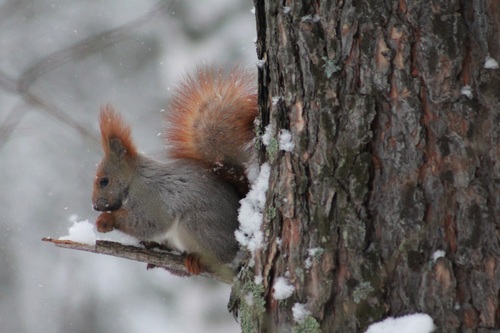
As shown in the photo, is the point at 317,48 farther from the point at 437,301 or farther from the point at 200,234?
the point at 200,234

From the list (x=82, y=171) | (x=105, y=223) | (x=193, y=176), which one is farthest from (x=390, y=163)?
(x=82, y=171)

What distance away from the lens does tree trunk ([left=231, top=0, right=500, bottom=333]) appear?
3.99 feet

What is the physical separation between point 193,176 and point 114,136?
1.11 ft

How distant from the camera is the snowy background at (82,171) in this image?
452 centimetres

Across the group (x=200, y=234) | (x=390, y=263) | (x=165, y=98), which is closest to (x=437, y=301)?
(x=390, y=263)

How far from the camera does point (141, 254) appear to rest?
1.88 m

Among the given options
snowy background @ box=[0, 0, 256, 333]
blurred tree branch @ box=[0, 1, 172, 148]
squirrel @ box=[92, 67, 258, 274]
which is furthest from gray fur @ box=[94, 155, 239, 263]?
snowy background @ box=[0, 0, 256, 333]

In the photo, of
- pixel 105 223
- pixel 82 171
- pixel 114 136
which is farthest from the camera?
pixel 82 171

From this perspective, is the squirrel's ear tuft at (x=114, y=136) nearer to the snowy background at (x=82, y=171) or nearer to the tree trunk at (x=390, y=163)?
the tree trunk at (x=390, y=163)

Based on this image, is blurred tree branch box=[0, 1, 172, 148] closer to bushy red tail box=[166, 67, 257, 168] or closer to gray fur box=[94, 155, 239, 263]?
bushy red tail box=[166, 67, 257, 168]

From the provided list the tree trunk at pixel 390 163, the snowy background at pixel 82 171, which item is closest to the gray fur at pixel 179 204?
the tree trunk at pixel 390 163

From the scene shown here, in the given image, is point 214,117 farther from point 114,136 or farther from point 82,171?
point 82,171

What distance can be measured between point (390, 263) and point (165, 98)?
3357 mm

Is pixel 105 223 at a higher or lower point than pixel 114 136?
lower
